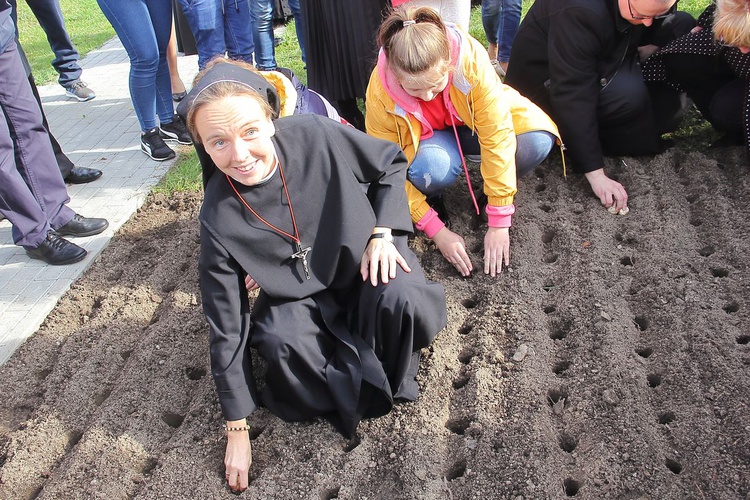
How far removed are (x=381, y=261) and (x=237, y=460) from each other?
815mm

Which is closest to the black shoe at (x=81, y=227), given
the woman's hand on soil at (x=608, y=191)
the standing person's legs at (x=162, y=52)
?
the standing person's legs at (x=162, y=52)

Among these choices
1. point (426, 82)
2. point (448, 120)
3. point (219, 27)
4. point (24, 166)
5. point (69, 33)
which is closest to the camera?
point (426, 82)

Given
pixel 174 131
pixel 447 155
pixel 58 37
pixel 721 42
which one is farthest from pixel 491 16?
pixel 58 37

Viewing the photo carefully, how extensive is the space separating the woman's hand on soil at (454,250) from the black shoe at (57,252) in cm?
188

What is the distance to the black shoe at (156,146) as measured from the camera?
4117mm

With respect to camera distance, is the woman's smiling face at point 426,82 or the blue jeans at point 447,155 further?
the blue jeans at point 447,155

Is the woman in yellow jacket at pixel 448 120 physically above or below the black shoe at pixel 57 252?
above

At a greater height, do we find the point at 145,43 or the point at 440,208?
the point at 145,43

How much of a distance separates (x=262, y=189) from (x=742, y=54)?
87.9 inches

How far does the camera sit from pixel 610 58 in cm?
295

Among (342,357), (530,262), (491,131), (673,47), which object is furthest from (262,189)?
(673,47)

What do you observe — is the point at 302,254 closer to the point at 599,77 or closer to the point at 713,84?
the point at 599,77

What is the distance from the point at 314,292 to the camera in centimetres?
219

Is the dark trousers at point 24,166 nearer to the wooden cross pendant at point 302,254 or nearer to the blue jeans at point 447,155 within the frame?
the wooden cross pendant at point 302,254
